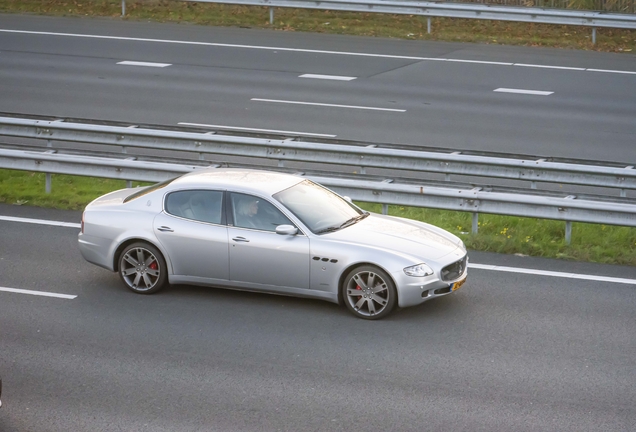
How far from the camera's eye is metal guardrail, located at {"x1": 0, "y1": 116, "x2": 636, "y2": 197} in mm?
12852

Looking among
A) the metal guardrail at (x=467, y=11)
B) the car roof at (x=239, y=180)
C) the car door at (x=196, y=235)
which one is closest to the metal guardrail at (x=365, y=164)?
the car roof at (x=239, y=180)

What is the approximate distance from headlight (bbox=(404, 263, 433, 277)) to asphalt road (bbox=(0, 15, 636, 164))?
701 centimetres

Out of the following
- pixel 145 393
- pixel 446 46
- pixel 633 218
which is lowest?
pixel 145 393

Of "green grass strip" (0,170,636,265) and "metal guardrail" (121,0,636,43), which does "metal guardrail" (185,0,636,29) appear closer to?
"metal guardrail" (121,0,636,43)

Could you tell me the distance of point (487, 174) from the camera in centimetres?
1345

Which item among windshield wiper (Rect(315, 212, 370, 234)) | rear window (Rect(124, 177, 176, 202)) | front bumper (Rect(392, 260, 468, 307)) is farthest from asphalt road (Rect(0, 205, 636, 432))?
rear window (Rect(124, 177, 176, 202))

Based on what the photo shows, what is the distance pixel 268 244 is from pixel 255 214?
0.40 metres

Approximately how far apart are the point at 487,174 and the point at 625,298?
3.69 metres

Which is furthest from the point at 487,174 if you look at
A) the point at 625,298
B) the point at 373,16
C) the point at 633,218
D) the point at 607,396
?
the point at 373,16

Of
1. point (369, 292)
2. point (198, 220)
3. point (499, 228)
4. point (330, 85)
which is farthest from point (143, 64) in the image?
point (369, 292)

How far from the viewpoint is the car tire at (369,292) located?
30.8 feet

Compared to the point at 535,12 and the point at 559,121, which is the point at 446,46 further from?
the point at 559,121

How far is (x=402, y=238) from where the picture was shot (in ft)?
32.0

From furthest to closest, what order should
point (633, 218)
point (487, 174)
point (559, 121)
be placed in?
1. point (559, 121)
2. point (487, 174)
3. point (633, 218)
